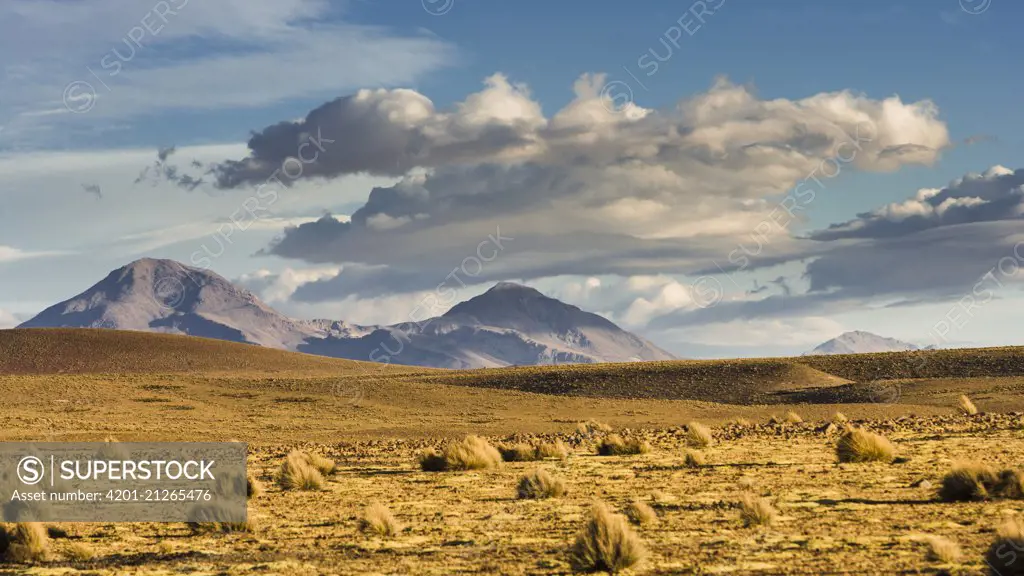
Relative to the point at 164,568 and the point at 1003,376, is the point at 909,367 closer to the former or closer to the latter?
the point at 1003,376

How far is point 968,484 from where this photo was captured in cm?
1880

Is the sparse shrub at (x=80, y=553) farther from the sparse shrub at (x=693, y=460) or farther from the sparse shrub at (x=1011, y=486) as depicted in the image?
the sparse shrub at (x=1011, y=486)

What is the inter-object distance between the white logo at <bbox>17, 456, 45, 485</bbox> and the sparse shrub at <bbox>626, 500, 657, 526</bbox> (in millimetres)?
15400

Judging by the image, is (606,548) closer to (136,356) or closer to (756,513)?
(756,513)

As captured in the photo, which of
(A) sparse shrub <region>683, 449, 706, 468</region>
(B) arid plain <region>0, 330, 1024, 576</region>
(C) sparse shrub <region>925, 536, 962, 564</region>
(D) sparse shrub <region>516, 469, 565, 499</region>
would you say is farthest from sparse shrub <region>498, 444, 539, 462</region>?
(C) sparse shrub <region>925, 536, 962, 564</region>

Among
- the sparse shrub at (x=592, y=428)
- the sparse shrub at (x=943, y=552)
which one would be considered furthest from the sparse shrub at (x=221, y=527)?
the sparse shrub at (x=592, y=428)

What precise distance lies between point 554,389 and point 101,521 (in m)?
60.4

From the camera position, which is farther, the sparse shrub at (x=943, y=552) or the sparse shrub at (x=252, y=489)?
the sparse shrub at (x=252, y=489)

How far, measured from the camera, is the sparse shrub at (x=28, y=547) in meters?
16.5

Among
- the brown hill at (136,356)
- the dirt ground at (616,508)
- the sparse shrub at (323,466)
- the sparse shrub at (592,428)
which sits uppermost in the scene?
the brown hill at (136,356)

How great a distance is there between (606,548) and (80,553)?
28.4 feet

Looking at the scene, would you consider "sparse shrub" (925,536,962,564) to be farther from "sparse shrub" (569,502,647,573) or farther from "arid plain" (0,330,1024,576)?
"sparse shrub" (569,502,647,573)

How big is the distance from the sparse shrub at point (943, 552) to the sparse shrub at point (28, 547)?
13.4 m

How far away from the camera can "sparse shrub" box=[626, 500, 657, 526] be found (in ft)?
58.1
